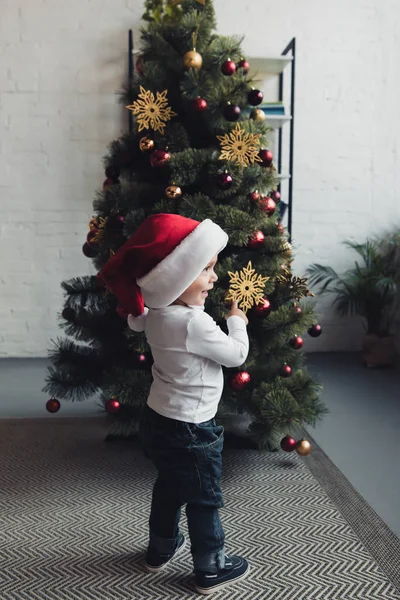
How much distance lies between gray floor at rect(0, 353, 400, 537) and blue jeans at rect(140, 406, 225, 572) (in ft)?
2.22

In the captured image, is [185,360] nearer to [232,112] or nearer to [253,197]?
[253,197]

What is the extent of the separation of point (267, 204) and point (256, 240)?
0.15 meters

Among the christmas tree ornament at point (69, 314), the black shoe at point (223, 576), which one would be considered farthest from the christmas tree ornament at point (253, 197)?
the black shoe at point (223, 576)

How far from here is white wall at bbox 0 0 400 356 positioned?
3922mm

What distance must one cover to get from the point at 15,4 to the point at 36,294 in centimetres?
183

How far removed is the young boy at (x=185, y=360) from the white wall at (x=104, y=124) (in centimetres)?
257

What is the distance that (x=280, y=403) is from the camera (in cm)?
225

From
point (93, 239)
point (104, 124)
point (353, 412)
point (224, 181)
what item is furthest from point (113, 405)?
point (104, 124)

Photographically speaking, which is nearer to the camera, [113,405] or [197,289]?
[197,289]

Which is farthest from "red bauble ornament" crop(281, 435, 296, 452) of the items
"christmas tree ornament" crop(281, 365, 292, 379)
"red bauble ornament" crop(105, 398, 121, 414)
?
"red bauble ornament" crop(105, 398, 121, 414)

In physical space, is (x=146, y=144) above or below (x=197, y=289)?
above

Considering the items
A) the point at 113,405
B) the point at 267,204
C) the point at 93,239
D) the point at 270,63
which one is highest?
the point at 270,63

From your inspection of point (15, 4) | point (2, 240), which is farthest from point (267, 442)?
point (15, 4)

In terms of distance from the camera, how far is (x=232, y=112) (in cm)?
219
